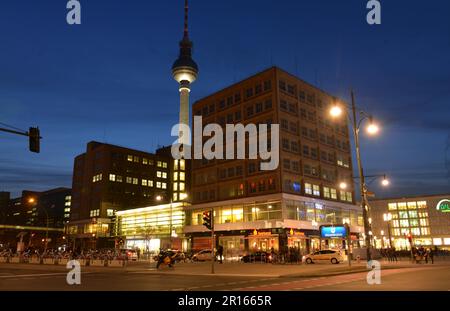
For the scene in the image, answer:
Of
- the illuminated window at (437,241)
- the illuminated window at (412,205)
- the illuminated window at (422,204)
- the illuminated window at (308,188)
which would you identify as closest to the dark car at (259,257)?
the illuminated window at (308,188)

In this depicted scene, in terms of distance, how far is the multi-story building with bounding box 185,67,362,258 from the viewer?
62938 mm

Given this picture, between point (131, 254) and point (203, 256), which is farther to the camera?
point (131, 254)

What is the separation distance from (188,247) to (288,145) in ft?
90.2

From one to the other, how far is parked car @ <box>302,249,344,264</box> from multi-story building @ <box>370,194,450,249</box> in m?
87.4

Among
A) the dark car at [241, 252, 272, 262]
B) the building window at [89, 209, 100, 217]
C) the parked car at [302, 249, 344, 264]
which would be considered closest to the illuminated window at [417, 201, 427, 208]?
the dark car at [241, 252, 272, 262]

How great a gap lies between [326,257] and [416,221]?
333ft

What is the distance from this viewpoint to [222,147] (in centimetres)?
7394

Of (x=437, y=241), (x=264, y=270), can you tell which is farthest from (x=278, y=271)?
(x=437, y=241)

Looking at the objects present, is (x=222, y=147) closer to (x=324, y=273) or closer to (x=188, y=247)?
(x=188, y=247)

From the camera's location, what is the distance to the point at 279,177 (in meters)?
62.5

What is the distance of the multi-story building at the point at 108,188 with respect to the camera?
11744cm

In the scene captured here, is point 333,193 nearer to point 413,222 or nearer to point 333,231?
point 333,231
